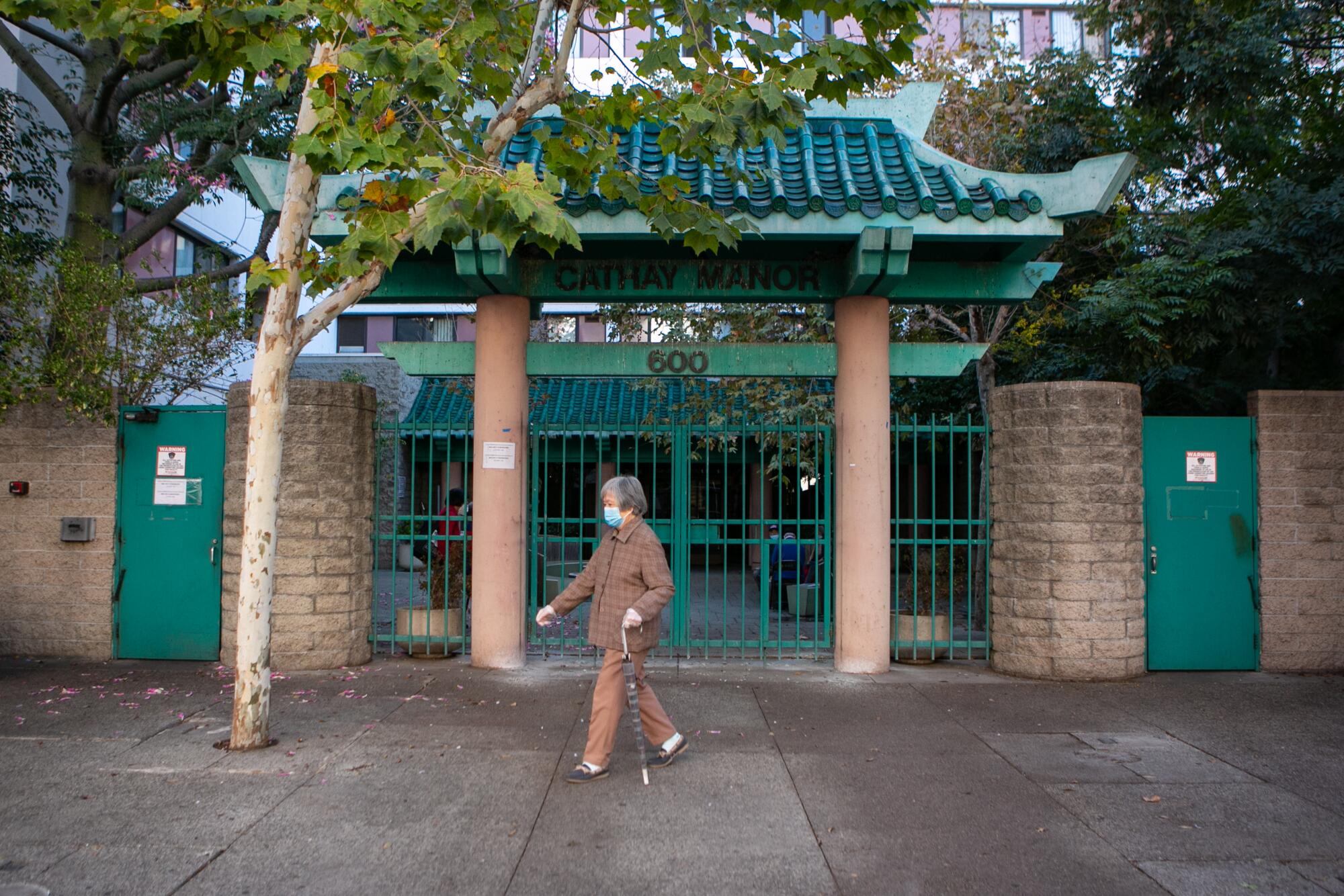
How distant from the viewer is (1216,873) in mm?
4117

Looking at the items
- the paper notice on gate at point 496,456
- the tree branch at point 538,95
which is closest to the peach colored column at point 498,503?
the paper notice on gate at point 496,456

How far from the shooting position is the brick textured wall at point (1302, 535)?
8438 millimetres

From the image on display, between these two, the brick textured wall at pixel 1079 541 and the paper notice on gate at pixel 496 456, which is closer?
the brick textured wall at pixel 1079 541

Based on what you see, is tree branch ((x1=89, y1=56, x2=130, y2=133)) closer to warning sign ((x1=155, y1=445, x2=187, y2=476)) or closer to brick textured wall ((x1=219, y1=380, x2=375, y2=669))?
warning sign ((x1=155, y1=445, x2=187, y2=476))

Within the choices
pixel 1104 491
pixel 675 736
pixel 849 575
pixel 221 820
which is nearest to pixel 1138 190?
pixel 1104 491

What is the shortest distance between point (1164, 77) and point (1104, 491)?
688cm

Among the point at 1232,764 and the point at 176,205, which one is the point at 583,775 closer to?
the point at 1232,764

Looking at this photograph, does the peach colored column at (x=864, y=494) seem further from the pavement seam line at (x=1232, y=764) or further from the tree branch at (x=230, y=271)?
the tree branch at (x=230, y=271)

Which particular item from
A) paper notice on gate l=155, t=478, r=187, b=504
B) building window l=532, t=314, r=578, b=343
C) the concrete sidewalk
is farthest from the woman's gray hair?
building window l=532, t=314, r=578, b=343

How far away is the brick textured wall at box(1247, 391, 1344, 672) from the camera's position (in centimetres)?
844

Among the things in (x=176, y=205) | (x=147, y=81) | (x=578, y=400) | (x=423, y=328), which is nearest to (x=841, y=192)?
(x=147, y=81)

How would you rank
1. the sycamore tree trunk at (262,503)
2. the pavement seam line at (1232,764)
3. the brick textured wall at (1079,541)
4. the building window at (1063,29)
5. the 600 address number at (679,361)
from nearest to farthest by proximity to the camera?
the pavement seam line at (1232,764) < the sycamore tree trunk at (262,503) < the brick textured wall at (1079,541) < the 600 address number at (679,361) < the building window at (1063,29)

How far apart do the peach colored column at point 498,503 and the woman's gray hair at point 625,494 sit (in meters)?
3.02

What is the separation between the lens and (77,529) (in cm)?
863
